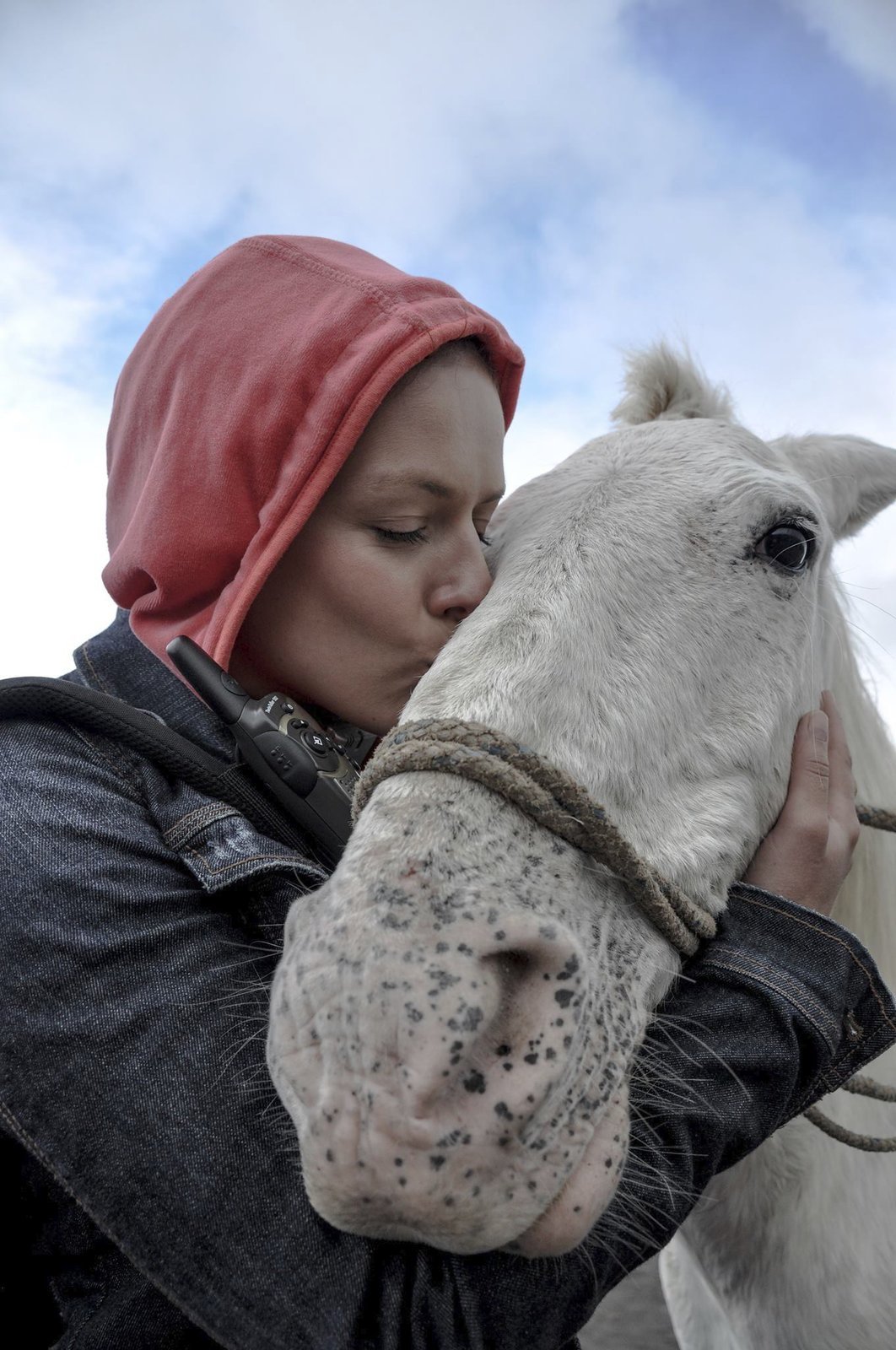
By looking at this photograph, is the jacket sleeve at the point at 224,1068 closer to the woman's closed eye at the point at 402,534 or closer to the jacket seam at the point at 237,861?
the jacket seam at the point at 237,861

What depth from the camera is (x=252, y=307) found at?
1.30 metres

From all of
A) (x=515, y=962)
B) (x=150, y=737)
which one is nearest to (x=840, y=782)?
(x=515, y=962)

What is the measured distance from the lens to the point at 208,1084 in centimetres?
83

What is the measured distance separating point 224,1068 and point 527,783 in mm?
408

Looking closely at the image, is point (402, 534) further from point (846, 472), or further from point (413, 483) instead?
point (846, 472)

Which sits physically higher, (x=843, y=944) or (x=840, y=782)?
(x=840, y=782)

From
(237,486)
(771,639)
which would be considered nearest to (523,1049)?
(771,639)

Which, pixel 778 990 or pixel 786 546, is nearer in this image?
pixel 778 990

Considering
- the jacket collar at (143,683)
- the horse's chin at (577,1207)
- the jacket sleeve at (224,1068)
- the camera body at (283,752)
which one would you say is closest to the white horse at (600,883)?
the horse's chin at (577,1207)

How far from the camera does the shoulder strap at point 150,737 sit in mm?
1036

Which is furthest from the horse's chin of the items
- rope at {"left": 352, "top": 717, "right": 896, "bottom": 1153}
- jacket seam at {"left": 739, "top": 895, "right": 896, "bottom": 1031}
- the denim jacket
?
jacket seam at {"left": 739, "top": 895, "right": 896, "bottom": 1031}

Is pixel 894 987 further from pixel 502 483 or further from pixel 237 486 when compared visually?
pixel 237 486

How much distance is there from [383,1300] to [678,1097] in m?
0.35

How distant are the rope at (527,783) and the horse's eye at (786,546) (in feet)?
1.69
